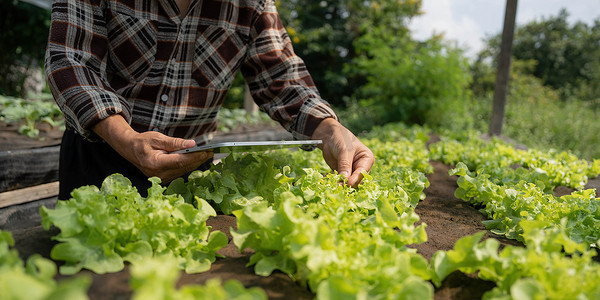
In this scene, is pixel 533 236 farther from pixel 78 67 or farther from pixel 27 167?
pixel 27 167

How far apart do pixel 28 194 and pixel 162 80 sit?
204 cm

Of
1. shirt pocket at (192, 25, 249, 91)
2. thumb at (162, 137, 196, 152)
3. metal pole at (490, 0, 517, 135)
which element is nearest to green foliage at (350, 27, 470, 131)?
metal pole at (490, 0, 517, 135)

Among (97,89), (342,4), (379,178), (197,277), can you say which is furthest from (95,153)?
(342,4)

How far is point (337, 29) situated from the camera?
61.8ft

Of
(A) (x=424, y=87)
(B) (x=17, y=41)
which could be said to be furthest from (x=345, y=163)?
(B) (x=17, y=41)

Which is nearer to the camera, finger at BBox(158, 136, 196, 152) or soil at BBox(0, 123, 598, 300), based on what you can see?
soil at BBox(0, 123, 598, 300)

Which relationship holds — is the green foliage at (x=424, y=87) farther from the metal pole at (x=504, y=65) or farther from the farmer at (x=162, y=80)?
the farmer at (x=162, y=80)

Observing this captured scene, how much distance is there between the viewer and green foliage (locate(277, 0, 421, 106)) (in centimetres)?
1753

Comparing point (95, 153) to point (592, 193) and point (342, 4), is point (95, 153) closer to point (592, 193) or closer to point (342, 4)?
point (592, 193)

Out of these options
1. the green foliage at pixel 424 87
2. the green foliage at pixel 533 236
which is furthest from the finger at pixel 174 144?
the green foliage at pixel 424 87

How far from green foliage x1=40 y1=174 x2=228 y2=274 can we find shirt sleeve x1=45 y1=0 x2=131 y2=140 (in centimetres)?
53

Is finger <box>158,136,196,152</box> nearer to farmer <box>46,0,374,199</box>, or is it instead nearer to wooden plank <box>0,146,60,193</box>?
farmer <box>46,0,374,199</box>

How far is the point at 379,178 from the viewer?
6.18ft

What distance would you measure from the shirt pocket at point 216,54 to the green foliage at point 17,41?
840 centimetres
